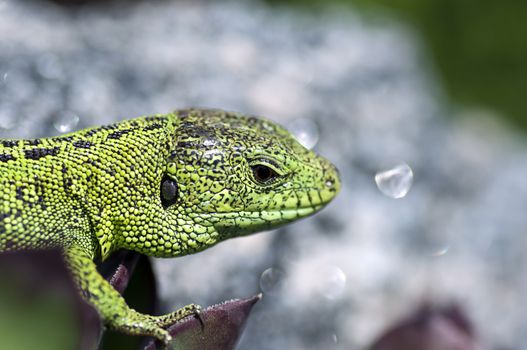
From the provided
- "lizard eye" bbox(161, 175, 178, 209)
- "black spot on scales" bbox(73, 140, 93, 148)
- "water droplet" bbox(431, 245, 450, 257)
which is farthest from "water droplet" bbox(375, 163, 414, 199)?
"black spot on scales" bbox(73, 140, 93, 148)

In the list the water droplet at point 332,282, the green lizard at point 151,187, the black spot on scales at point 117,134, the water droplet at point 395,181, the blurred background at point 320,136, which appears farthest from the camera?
the water droplet at point 395,181

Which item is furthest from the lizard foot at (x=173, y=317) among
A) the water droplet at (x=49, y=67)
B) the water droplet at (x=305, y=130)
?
the water droplet at (x=305, y=130)

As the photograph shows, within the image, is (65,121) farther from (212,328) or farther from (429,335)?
(429,335)

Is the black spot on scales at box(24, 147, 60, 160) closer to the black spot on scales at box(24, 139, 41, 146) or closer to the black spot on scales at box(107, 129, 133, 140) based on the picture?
the black spot on scales at box(24, 139, 41, 146)

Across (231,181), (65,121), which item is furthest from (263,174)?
(65,121)

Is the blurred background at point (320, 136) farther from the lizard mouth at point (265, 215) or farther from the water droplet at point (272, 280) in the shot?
the lizard mouth at point (265, 215)

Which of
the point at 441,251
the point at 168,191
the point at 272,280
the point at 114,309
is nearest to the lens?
the point at 114,309

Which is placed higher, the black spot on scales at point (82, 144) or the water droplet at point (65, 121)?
Answer: the black spot on scales at point (82, 144)
